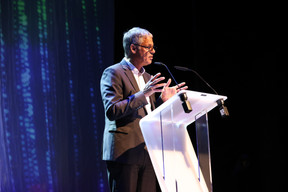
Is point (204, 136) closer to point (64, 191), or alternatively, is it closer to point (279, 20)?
point (64, 191)

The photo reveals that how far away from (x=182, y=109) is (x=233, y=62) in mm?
2271

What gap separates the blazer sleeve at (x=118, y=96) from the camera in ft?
7.04

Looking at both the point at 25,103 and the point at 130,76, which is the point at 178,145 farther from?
the point at 25,103

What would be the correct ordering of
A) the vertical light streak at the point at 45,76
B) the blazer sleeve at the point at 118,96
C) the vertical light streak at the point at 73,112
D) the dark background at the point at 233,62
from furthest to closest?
the dark background at the point at 233,62 → the vertical light streak at the point at 73,112 → the vertical light streak at the point at 45,76 → the blazer sleeve at the point at 118,96

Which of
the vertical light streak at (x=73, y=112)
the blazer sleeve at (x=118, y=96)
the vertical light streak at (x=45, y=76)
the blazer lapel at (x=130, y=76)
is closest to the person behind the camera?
the blazer sleeve at (x=118, y=96)

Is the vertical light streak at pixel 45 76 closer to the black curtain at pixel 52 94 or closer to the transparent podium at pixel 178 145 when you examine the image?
the black curtain at pixel 52 94

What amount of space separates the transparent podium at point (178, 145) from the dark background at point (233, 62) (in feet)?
6.43

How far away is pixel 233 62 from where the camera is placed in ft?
13.5

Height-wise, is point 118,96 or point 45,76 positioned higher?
point 45,76

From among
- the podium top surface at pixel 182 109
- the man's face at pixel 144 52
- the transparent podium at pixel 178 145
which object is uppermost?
the man's face at pixel 144 52

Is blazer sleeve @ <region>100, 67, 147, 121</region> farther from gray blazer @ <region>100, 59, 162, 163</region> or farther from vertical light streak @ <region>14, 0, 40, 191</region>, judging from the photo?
vertical light streak @ <region>14, 0, 40, 191</region>

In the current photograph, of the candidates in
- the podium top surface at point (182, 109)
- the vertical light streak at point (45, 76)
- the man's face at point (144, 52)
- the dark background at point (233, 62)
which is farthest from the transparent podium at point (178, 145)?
the dark background at point (233, 62)

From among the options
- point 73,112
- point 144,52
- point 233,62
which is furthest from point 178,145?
point 233,62

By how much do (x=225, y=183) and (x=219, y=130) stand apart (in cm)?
61
